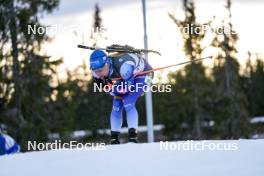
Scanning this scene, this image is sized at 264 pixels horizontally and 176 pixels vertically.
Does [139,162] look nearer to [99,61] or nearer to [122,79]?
[99,61]

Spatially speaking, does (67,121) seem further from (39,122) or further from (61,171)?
(61,171)

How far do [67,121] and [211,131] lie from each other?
38.2ft

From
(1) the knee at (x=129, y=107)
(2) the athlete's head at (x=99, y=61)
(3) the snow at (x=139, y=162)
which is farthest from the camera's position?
(1) the knee at (x=129, y=107)

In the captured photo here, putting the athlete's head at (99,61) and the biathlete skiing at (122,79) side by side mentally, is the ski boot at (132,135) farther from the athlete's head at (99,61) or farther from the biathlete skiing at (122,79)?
the athlete's head at (99,61)

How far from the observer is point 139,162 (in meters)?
6.12

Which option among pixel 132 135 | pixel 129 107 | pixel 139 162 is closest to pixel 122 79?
pixel 129 107

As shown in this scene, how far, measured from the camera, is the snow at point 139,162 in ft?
18.8

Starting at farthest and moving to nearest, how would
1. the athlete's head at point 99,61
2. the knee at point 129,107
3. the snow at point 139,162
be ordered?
1. the knee at point 129,107
2. the athlete's head at point 99,61
3. the snow at point 139,162

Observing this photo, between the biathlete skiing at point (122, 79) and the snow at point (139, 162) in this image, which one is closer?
the snow at point (139, 162)

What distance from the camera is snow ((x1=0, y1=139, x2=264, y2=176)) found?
225 inches

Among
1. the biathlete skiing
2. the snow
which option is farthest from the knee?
the snow

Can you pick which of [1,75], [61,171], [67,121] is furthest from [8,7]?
[61,171]

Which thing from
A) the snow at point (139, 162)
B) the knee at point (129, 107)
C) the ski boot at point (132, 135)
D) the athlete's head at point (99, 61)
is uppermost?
the athlete's head at point (99, 61)

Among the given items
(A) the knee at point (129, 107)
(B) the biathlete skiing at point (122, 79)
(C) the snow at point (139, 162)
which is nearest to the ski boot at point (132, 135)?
(B) the biathlete skiing at point (122, 79)
